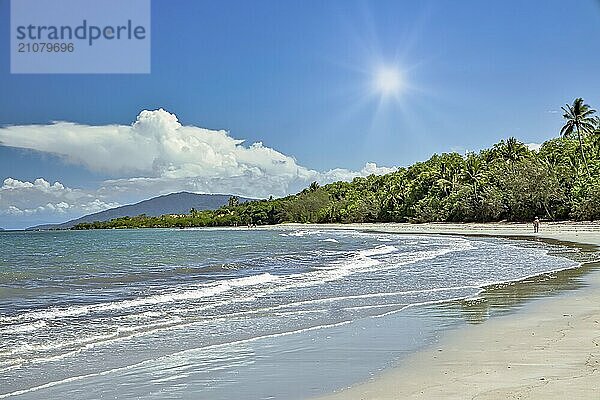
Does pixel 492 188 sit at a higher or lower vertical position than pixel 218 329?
higher

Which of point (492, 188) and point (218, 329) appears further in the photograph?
point (492, 188)

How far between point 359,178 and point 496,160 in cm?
6253

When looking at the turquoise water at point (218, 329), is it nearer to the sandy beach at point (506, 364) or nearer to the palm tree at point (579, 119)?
the sandy beach at point (506, 364)

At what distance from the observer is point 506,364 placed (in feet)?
24.6

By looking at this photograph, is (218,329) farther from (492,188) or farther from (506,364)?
(492,188)

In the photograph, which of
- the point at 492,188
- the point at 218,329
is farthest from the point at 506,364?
the point at 492,188

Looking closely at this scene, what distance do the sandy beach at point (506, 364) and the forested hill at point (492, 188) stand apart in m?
57.5

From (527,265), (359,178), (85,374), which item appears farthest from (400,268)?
(359,178)

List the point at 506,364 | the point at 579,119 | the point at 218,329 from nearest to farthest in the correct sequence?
the point at 506,364 → the point at 218,329 → the point at 579,119

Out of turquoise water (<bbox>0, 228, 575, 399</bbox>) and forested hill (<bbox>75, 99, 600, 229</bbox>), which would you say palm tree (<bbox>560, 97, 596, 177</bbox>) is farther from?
turquoise water (<bbox>0, 228, 575, 399</bbox>)

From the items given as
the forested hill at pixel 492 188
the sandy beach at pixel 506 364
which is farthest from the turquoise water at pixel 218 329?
the forested hill at pixel 492 188

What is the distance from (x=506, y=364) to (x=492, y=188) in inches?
3049

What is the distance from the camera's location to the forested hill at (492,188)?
2763 inches

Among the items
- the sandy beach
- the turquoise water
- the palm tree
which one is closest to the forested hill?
the palm tree
